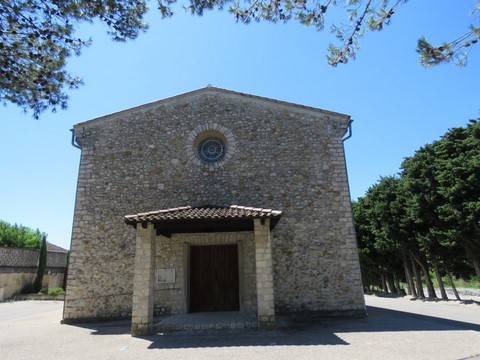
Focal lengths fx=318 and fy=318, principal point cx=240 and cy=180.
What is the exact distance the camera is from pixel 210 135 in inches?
436

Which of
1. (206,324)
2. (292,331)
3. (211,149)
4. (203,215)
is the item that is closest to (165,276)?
(206,324)

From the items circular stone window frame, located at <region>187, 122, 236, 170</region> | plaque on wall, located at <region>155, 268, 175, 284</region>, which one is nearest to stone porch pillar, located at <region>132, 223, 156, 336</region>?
plaque on wall, located at <region>155, 268, 175, 284</region>

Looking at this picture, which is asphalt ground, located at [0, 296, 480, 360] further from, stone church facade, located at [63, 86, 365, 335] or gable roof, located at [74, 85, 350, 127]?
gable roof, located at [74, 85, 350, 127]

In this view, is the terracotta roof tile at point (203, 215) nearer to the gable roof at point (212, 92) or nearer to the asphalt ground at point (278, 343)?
the asphalt ground at point (278, 343)

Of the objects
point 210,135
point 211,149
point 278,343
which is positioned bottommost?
point 278,343

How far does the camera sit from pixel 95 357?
217 inches

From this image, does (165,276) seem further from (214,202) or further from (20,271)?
(20,271)

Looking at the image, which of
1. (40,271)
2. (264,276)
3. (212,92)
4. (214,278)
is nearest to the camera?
(264,276)

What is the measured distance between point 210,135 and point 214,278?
476cm

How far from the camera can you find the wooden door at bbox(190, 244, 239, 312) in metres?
9.62

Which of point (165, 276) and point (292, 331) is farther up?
point (165, 276)

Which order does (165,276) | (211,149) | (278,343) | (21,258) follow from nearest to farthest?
(278,343) < (165,276) < (211,149) < (21,258)

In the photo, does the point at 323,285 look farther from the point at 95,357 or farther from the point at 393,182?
the point at 393,182

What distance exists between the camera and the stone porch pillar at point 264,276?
725 cm
